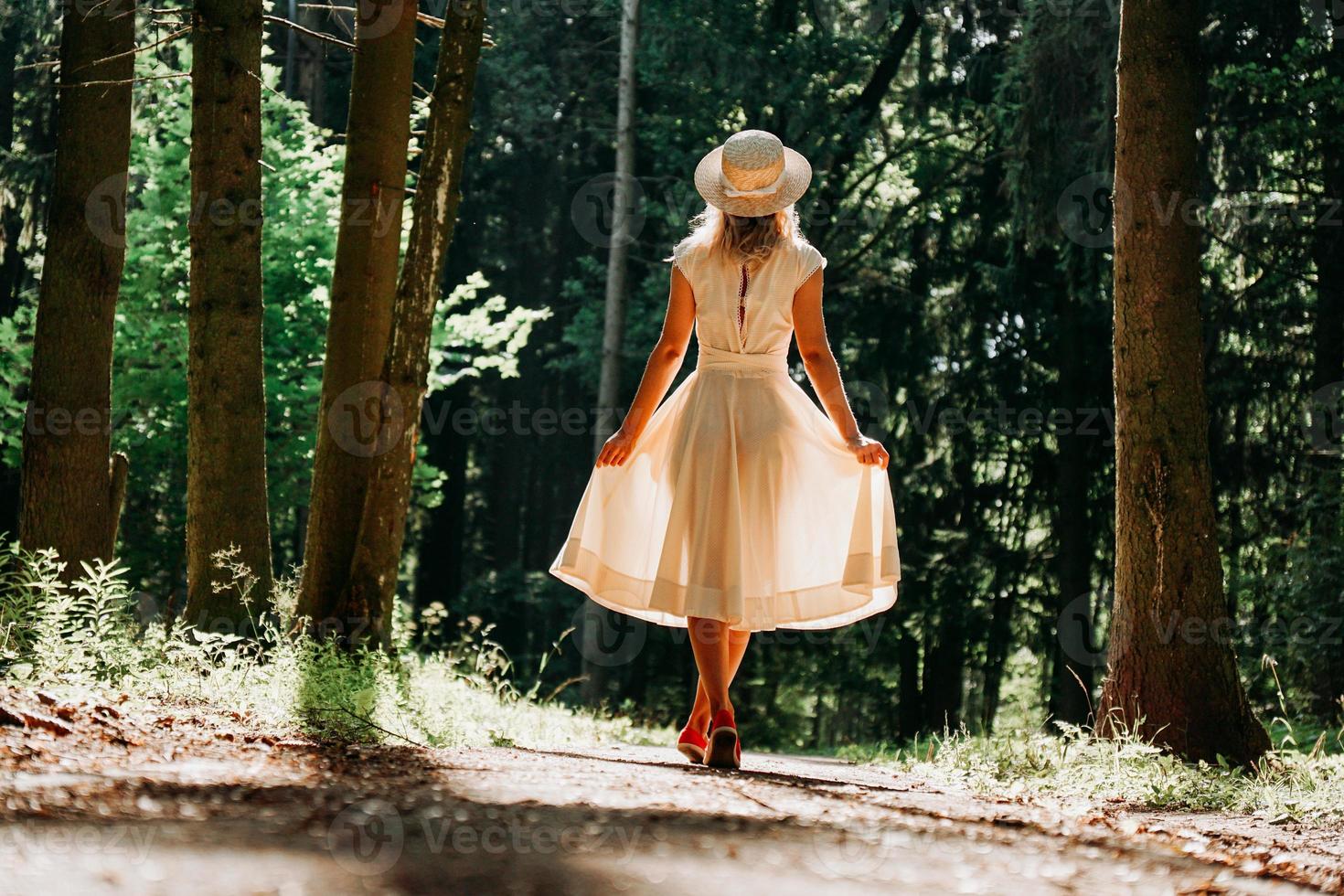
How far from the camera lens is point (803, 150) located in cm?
2286

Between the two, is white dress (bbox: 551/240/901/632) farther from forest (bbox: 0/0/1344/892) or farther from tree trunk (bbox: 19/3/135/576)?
tree trunk (bbox: 19/3/135/576)

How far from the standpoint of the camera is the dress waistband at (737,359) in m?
6.23

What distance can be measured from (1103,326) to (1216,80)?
6006 mm

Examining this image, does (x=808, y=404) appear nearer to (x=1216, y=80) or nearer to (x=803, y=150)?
(x=1216, y=80)

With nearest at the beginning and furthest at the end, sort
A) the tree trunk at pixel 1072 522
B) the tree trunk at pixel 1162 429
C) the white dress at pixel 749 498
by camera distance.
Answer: the white dress at pixel 749 498 < the tree trunk at pixel 1162 429 < the tree trunk at pixel 1072 522

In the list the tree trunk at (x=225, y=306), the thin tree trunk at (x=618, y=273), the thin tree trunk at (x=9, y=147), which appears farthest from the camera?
the thin tree trunk at (x=618, y=273)

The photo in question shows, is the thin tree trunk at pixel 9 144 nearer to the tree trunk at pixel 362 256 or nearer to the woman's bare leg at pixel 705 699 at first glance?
the tree trunk at pixel 362 256

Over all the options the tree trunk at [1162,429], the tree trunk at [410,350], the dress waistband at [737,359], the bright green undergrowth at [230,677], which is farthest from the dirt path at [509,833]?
the tree trunk at [410,350]

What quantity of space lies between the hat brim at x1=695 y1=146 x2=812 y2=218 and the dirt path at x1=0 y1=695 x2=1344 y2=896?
263 cm

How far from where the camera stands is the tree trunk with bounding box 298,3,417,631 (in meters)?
9.45

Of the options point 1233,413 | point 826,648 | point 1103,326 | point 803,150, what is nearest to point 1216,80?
point 1233,413

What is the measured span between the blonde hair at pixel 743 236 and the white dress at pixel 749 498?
47 mm

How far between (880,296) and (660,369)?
17.8 metres

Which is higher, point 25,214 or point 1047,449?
point 25,214
